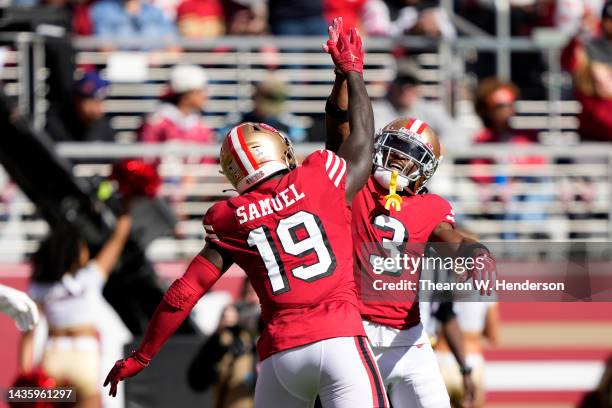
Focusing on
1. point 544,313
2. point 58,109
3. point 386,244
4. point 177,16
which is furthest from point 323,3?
point 386,244

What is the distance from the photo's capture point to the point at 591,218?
35.4ft

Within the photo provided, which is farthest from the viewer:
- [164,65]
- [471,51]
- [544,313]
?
[471,51]

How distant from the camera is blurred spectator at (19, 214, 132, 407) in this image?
9359 mm

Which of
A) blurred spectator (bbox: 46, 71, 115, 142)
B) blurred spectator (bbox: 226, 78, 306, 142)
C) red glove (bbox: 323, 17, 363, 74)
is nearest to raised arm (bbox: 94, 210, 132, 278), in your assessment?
blurred spectator (bbox: 46, 71, 115, 142)

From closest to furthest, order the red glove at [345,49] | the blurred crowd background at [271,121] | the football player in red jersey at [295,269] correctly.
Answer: the football player in red jersey at [295,269], the red glove at [345,49], the blurred crowd background at [271,121]

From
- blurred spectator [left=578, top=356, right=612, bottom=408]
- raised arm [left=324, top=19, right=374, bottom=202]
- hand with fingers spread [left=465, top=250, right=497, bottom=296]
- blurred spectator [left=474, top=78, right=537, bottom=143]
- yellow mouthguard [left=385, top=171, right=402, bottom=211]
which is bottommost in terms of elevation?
blurred spectator [left=578, top=356, right=612, bottom=408]

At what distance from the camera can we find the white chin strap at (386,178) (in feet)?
21.2

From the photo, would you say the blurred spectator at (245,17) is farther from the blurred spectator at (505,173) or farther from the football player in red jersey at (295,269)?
the football player in red jersey at (295,269)

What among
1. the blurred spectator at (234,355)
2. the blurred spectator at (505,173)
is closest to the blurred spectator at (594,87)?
the blurred spectator at (505,173)

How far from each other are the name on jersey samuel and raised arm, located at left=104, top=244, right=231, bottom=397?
239 millimetres

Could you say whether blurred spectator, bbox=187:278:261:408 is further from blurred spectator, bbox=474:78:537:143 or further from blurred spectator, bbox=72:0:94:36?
blurred spectator, bbox=72:0:94:36

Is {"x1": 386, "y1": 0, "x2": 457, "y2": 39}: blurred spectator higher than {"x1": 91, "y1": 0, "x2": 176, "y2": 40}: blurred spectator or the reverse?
the reverse

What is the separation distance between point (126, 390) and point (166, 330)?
4220mm

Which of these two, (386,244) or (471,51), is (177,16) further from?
(386,244)
